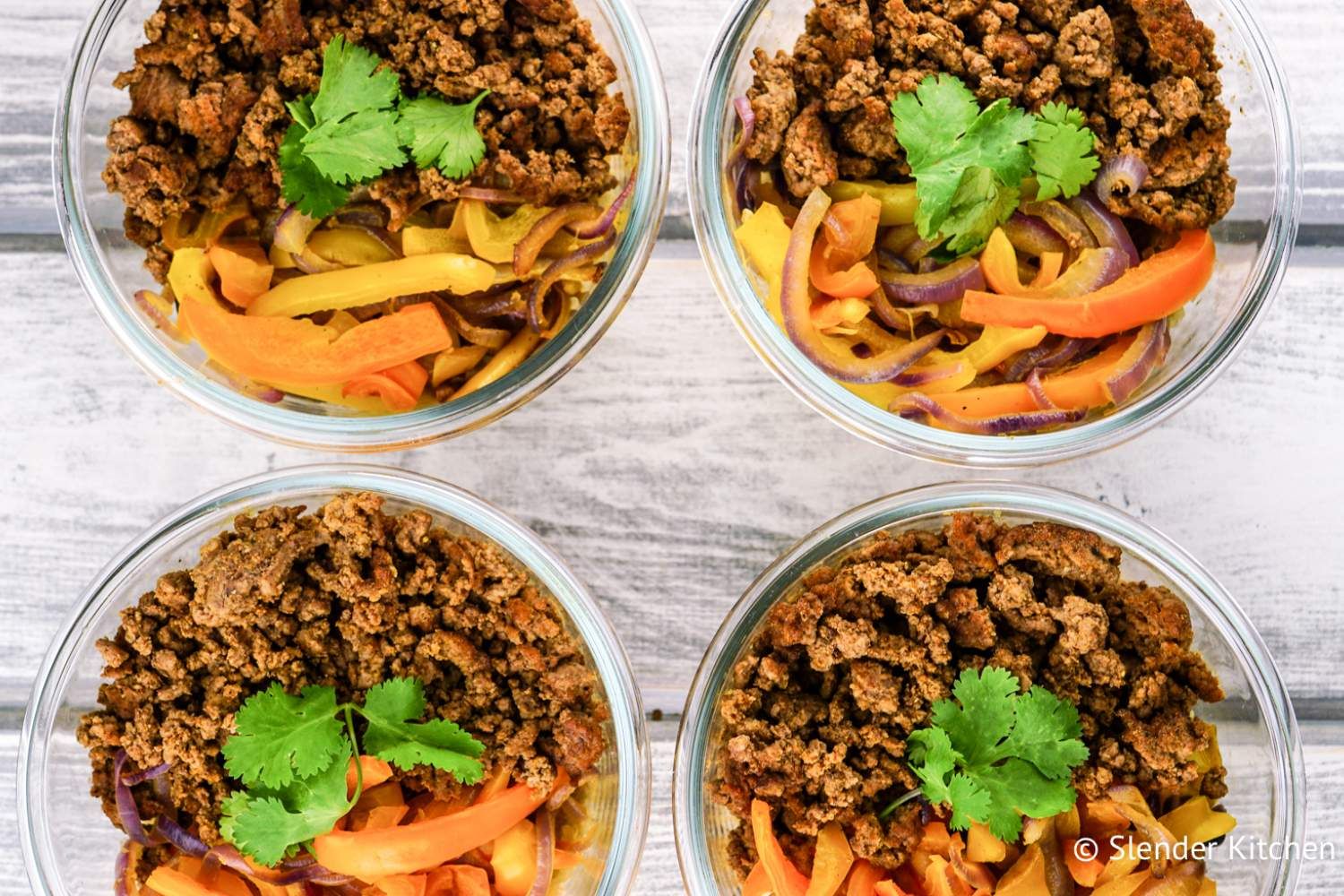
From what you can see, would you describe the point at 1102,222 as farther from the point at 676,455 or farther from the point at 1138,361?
the point at 676,455

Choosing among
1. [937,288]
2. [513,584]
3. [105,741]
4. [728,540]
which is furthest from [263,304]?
[937,288]

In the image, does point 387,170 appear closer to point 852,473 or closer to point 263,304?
point 263,304

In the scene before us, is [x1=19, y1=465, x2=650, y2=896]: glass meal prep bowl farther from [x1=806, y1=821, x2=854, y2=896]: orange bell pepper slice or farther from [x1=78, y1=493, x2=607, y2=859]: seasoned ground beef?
[x1=806, y1=821, x2=854, y2=896]: orange bell pepper slice

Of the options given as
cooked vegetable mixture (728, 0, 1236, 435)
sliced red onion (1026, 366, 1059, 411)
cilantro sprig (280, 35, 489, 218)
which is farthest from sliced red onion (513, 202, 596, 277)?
sliced red onion (1026, 366, 1059, 411)

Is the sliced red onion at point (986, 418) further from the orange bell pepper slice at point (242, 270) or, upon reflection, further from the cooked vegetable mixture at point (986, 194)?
the orange bell pepper slice at point (242, 270)

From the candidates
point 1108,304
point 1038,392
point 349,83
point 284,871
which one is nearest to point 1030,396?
point 1038,392
